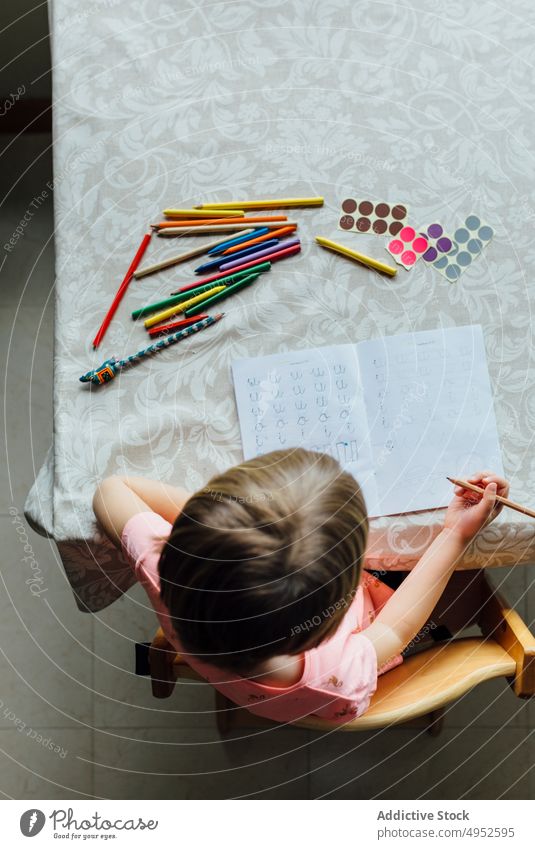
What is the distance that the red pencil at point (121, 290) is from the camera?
0.83m

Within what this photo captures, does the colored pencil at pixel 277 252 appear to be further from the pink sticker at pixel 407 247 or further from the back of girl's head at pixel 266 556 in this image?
the back of girl's head at pixel 266 556

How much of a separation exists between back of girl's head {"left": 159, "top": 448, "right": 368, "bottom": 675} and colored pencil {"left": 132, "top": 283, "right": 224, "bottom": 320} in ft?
0.59

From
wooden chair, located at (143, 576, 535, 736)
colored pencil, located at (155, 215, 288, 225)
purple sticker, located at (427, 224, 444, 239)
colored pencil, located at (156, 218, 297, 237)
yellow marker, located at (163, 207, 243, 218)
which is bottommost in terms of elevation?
wooden chair, located at (143, 576, 535, 736)

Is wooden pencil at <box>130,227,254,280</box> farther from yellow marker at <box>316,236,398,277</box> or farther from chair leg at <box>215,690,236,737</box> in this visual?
chair leg at <box>215,690,236,737</box>

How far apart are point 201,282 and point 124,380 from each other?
0.42 feet

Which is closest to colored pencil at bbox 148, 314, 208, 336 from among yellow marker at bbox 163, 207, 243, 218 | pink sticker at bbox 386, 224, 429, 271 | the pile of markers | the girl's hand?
the pile of markers

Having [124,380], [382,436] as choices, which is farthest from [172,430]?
[382,436]

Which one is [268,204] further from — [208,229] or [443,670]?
[443,670]

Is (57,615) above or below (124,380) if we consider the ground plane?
below

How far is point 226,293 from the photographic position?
83 centimetres

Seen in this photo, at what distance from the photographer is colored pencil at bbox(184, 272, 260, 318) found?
830 mm

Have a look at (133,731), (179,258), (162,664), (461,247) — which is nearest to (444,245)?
(461,247)

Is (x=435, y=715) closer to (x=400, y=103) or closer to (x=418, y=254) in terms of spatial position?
(x=418, y=254)
